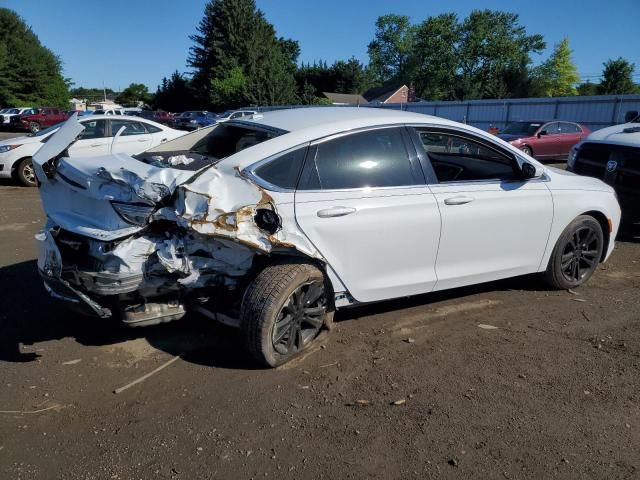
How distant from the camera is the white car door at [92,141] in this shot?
10.4m

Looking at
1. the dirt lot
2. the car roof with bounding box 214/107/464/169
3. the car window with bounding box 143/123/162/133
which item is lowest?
the dirt lot

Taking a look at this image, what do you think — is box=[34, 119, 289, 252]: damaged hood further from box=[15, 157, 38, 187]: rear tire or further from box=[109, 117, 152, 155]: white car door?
box=[15, 157, 38, 187]: rear tire

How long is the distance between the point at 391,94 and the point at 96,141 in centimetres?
7413

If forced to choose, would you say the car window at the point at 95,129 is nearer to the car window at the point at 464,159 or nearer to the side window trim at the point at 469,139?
the car window at the point at 464,159

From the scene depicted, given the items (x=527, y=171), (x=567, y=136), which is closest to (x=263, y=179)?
(x=527, y=171)

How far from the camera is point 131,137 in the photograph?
11.0 meters

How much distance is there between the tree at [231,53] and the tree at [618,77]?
33526 mm

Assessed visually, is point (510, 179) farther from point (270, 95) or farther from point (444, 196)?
point (270, 95)

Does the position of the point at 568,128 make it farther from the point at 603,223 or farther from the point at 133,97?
the point at 133,97

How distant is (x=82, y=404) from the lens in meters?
3.11

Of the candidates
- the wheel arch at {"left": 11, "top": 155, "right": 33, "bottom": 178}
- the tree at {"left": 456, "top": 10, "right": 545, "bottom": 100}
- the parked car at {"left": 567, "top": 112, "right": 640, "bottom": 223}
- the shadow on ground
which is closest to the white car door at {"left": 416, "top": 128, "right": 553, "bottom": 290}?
the shadow on ground

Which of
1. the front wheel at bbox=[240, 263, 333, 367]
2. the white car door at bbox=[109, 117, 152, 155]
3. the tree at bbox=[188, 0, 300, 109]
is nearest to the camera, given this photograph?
the front wheel at bbox=[240, 263, 333, 367]

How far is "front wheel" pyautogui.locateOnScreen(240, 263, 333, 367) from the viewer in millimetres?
3258

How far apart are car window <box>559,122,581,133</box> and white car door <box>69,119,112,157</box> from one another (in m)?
14.8
